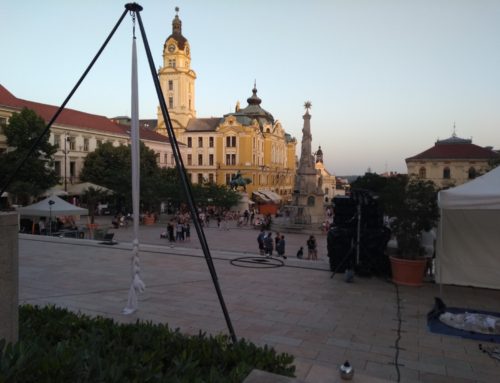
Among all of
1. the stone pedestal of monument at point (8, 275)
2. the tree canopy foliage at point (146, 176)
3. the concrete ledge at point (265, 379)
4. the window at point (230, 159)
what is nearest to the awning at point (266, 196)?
the window at point (230, 159)

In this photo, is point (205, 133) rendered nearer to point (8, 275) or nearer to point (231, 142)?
point (231, 142)

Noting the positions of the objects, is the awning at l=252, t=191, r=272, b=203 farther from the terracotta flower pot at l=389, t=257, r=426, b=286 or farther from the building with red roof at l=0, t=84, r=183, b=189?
the terracotta flower pot at l=389, t=257, r=426, b=286

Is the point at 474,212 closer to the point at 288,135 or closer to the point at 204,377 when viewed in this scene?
the point at 204,377

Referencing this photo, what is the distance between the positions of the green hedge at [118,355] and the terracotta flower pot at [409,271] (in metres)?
5.97

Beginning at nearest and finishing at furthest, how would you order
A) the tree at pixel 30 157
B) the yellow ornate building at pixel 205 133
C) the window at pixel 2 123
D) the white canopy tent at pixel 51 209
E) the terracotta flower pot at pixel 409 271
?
the terracotta flower pot at pixel 409 271, the white canopy tent at pixel 51 209, the tree at pixel 30 157, the window at pixel 2 123, the yellow ornate building at pixel 205 133

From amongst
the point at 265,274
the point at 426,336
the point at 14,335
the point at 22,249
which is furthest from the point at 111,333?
the point at 22,249

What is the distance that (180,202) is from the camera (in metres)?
40.3

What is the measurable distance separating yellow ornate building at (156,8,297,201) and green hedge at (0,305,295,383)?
219 ft

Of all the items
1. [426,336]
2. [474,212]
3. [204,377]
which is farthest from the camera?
[474,212]

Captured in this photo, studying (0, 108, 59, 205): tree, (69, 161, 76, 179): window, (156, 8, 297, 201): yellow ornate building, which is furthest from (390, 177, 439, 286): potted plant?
(156, 8, 297, 201): yellow ornate building

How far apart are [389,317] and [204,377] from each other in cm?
452

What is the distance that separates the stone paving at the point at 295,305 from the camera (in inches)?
199

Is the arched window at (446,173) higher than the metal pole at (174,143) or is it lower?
higher

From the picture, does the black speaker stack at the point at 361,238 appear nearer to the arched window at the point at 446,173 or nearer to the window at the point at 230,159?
the arched window at the point at 446,173
